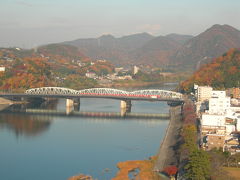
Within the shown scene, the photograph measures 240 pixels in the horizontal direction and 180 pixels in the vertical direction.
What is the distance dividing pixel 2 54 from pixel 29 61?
1696cm

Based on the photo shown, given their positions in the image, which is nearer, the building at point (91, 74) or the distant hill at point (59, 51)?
the building at point (91, 74)

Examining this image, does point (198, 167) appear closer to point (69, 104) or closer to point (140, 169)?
point (140, 169)

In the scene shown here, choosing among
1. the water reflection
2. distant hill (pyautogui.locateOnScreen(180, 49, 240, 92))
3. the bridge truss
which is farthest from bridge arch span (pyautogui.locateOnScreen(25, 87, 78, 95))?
distant hill (pyautogui.locateOnScreen(180, 49, 240, 92))

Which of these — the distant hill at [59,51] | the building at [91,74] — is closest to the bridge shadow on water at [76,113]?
the building at [91,74]

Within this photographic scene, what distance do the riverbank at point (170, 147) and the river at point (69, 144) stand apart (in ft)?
1.60

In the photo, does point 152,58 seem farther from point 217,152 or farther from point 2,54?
point 217,152

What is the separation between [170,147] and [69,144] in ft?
16.4

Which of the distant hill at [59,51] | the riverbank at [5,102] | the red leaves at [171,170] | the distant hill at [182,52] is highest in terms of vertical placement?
the distant hill at [182,52]

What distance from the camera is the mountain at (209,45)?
112m

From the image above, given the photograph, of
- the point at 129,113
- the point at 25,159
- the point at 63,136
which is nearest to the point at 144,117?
the point at 129,113

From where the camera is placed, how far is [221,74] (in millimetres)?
39562

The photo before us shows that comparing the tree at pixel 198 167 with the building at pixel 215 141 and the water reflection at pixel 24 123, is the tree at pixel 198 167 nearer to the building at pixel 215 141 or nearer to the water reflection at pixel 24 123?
the building at pixel 215 141

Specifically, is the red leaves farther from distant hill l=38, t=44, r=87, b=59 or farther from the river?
distant hill l=38, t=44, r=87, b=59

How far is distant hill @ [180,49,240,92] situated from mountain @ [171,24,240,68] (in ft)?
204
